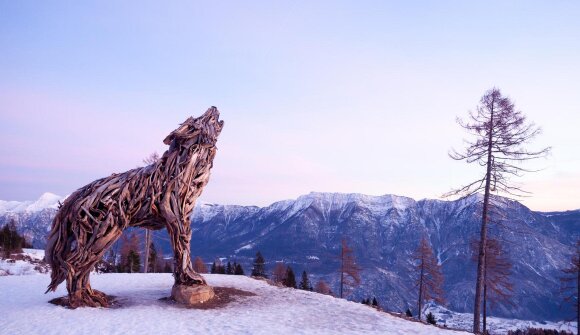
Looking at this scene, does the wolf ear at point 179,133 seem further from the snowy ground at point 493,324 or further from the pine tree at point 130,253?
the snowy ground at point 493,324

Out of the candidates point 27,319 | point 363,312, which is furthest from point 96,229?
point 363,312

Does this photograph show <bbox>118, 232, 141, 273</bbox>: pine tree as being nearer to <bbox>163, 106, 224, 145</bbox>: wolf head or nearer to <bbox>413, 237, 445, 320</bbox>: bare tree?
<bbox>413, 237, 445, 320</bbox>: bare tree

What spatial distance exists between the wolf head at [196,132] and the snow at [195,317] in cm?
668

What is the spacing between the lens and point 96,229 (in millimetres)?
14883

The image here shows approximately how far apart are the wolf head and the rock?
5.96 metres

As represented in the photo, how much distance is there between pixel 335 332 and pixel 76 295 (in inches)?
367

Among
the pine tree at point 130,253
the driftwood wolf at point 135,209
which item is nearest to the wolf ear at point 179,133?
the driftwood wolf at point 135,209

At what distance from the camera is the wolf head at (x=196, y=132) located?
17.1 meters

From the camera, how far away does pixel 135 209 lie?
15891mm

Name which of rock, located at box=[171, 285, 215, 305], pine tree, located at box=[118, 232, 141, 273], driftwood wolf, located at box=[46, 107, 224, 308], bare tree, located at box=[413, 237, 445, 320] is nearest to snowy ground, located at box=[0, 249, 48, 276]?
pine tree, located at box=[118, 232, 141, 273]

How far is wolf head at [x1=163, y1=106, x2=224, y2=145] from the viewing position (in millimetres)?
17141

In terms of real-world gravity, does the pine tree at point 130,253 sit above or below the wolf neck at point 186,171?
below

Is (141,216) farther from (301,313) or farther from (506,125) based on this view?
(506,125)

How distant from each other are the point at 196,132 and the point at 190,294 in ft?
21.8
